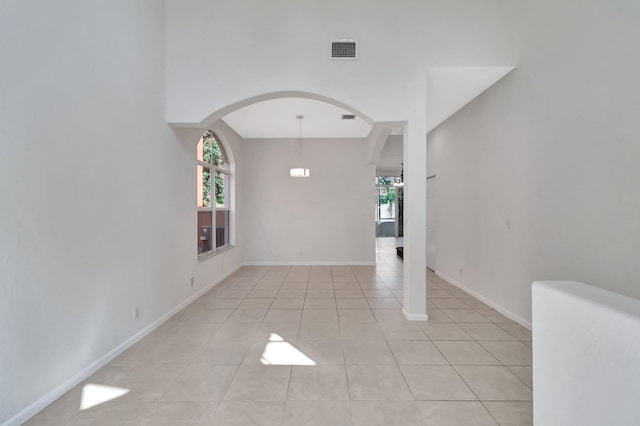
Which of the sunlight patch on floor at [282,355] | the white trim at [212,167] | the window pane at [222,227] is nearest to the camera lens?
the sunlight patch on floor at [282,355]

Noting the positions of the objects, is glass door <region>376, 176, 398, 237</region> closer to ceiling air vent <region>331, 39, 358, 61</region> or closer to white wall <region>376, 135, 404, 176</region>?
white wall <region>376, 135, 404, 176</region>

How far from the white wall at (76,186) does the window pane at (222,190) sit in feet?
8.02

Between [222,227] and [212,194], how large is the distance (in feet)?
3.13

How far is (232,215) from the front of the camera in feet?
22.3

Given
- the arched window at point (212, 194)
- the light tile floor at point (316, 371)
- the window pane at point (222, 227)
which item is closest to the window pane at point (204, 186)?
the arched window at point (212, 194)

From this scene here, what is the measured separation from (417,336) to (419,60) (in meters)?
3.22

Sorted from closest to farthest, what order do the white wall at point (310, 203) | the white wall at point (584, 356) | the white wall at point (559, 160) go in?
the white wall at point (584, 356) → the white wall at point (559, 160) → the white wall at point (310, 203)

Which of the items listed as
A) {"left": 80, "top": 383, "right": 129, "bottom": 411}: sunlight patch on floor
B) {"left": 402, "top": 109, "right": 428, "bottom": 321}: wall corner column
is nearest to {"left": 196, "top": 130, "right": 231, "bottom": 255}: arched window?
{"left": 80, "top": 383, "right": 129, "bottom": 411}: sunlight patch on floor

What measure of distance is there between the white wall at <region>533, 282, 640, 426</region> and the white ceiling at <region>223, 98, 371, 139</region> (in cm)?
455

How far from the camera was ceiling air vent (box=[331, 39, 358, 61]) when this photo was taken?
3.60m

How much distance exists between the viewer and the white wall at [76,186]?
1850mm

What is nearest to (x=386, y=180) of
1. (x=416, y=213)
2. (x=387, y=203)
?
(x=387, y=203)

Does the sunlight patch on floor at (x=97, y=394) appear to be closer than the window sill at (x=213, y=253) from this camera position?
Yes

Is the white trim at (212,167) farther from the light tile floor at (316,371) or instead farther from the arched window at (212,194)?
the light tile floor at (316,371)
